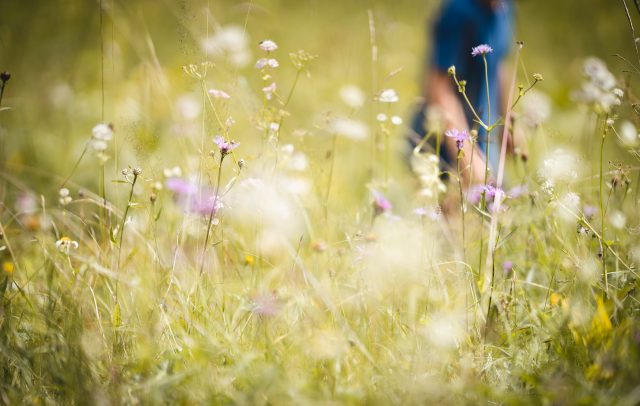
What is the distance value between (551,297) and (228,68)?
1378 mm

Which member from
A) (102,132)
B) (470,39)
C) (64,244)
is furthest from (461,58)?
(64,244)

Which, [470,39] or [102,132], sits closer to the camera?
[102,132]

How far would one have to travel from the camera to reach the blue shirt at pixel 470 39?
6.96 feet

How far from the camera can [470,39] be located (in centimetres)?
214

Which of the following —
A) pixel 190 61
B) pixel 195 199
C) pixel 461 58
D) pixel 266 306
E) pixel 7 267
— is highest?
pixel 461 58

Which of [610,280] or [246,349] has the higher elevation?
[610,280]

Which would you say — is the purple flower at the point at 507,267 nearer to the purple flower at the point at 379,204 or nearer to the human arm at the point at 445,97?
the purple flower at the point at 379,204

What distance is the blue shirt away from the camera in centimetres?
212

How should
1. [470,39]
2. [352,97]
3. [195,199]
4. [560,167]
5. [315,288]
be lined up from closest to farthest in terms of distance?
[315,288]
[560,167]
[195,199]
[470,39]
[352,97]

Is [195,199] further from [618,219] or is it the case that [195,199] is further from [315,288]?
[618,219]

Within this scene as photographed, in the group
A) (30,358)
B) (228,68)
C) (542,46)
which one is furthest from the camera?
(542,46)

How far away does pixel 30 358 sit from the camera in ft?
3.01

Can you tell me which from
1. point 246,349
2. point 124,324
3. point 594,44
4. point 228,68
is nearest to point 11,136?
point 228,68

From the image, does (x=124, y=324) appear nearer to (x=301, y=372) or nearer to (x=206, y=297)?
(x=206, y=297)
